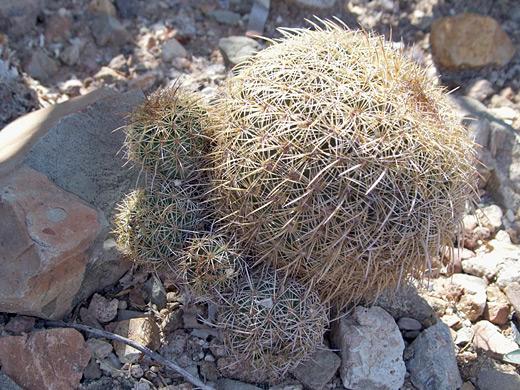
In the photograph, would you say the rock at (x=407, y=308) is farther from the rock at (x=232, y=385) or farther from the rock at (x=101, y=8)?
the rock at (x=101, y=8)

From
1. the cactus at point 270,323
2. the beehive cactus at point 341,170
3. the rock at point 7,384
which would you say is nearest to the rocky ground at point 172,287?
the rock at point 7,384

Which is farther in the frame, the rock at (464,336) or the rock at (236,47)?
the rock at (236,47)

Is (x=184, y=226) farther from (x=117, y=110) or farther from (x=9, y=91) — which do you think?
(x=9, y=91)

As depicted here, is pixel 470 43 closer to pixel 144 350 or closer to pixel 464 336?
pixel 464 336

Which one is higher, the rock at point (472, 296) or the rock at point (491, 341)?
the rock at point (472, 296)

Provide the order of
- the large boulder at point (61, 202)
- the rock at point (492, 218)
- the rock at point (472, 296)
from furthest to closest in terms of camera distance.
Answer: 1. the rock at point (492, 218)
2. the rock at point (472, 296)
3. the large boulder at point (61, 202)

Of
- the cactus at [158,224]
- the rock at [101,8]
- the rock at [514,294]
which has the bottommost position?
the rock at [514,294]

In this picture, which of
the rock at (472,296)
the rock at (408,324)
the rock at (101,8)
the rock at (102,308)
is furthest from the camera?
the rock at (101,8)
